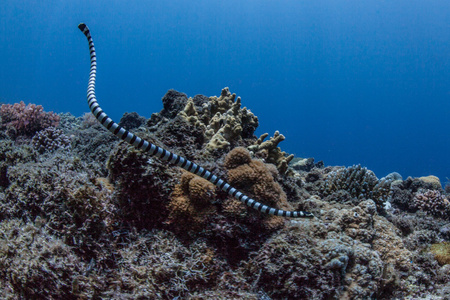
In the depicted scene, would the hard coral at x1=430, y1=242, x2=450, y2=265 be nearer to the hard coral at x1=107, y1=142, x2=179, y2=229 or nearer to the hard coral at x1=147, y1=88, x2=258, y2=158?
the hard coral at x1=147, y1=88, x2=258, y2=158

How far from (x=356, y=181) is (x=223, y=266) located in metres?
3.76

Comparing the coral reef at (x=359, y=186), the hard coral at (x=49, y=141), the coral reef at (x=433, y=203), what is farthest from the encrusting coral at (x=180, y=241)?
the hard coral at (x=49, y=141)

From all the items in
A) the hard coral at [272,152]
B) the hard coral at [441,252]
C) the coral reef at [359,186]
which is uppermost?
the coral reef at [359,186]

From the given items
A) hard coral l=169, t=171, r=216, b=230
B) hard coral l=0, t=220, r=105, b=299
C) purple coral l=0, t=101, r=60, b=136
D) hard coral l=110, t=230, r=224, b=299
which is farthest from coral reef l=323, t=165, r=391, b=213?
purple coral l=0, t=101, r=60, b=136

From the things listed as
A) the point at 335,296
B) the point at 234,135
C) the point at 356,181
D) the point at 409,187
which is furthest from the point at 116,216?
the point at 409,187

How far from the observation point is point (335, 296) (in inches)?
113

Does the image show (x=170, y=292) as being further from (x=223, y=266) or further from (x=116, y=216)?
(x=116, y=216)

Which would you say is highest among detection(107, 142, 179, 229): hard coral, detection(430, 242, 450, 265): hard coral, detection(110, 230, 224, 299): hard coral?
detection(430, 242, 450, 265): hard coral

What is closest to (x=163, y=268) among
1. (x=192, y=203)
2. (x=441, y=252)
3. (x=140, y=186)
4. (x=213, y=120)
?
(x=192, y=203)

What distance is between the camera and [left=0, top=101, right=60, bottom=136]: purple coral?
839 cm

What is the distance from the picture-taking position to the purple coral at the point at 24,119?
8.39 meters

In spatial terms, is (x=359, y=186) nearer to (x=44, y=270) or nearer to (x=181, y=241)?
(x=181, y=241)

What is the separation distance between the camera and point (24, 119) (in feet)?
27.6

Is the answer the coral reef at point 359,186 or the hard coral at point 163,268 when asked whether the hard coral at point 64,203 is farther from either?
the coral reef at point 359,186
